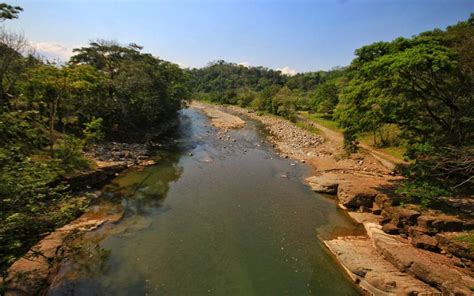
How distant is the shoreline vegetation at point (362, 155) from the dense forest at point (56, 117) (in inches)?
2.9

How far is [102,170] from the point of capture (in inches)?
765

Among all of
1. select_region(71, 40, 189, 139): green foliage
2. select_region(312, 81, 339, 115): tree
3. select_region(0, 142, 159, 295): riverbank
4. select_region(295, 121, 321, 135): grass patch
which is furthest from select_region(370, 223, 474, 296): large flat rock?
select_region(312, 81, 339, 115): tree

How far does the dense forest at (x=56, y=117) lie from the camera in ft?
24.4

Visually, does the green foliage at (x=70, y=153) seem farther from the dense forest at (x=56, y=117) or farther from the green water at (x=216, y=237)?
the green water at (x=216, y=237)

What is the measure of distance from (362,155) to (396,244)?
16.2 m

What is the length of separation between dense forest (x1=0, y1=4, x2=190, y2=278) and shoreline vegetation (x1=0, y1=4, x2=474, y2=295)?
0.07 meters

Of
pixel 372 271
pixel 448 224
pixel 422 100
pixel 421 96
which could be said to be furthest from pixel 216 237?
pixel 422 100

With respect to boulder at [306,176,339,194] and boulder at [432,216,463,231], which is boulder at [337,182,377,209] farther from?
boulder at [432,216,463,231]

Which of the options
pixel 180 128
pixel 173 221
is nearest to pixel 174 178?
pixel 173 221

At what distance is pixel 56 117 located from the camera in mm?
24219

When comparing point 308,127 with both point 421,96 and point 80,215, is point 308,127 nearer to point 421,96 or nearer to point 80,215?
point 421,96

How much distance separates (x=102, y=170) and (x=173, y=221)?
8133 millimetres

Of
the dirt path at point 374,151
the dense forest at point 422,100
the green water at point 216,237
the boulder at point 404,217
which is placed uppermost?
the dense forest at point 422,100

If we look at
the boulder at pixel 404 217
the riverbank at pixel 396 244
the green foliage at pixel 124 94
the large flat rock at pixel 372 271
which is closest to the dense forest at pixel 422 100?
the boulder at pixel 404 217
